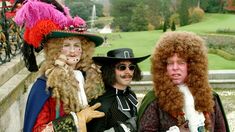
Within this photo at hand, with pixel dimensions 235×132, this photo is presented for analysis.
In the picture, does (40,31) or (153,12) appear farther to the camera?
(153,12)

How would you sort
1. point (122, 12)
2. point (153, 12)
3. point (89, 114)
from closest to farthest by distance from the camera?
1. point (89, 114)
2. point (153, 12)
3. point (122, 12)

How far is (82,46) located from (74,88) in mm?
412

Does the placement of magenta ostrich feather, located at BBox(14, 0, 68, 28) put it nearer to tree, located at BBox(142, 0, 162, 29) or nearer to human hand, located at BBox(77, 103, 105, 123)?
human hand, located at BBox(77, 103, 105, 123)

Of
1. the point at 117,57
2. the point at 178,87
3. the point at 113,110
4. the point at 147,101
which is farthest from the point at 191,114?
the point at 117,57

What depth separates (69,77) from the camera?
3.52 m

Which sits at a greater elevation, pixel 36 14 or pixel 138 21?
pixel 36 14

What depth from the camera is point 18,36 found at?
6695mm

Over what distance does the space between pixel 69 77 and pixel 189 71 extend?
976 millimetres

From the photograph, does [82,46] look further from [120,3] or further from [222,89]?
[120,3]

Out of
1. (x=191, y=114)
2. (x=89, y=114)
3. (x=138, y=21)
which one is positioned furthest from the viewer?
(x=138, y=21)

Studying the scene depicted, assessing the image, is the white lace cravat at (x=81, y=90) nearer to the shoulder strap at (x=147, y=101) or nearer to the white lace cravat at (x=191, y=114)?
the shoulder strap at (x=147, y=101)

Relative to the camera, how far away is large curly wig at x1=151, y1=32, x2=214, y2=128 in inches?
124

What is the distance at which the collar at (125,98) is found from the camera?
356 centimetres

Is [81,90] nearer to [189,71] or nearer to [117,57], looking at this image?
[117,57]
